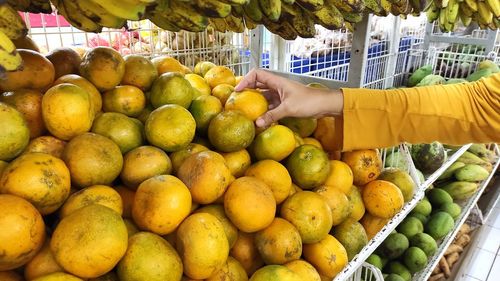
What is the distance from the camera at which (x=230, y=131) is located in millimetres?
941

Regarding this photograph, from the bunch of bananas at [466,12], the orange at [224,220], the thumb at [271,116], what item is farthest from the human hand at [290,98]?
the bunch of bananas at [466,12]

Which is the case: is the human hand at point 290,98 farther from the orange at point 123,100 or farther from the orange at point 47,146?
the orange at point 47,146

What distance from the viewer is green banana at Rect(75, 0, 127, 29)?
2.16 ft

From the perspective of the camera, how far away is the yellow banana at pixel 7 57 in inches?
19.1

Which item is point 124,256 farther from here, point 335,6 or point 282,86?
point 335,6

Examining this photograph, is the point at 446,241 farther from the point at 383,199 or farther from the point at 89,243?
the point at 89,243

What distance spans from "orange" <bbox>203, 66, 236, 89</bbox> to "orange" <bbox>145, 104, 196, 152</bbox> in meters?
0.37

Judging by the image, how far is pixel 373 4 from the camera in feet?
3.61

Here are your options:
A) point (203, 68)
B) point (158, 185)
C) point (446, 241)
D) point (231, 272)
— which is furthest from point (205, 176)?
point (446, 241)

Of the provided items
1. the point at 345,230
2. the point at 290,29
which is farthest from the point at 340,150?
the point at 290,29

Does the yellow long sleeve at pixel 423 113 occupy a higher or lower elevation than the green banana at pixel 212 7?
lower

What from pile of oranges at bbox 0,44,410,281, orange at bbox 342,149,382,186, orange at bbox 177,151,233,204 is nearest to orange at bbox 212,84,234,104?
pile of oranges at bbox 0,44,410,281

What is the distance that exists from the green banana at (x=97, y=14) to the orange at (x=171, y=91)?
0.31m

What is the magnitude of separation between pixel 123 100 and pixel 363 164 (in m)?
0.76
